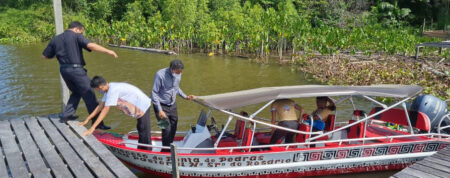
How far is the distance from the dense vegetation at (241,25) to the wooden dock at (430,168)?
12526 millimetres

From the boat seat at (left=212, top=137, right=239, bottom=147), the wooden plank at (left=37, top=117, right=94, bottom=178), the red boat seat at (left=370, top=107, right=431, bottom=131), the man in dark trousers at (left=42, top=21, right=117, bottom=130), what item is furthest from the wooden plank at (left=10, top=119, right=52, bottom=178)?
the red boat seat at (left=370, top=107, right=431, bottom=131)

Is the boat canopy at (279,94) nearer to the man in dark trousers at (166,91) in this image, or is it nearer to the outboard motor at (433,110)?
the man in dark trousers at (166,91)

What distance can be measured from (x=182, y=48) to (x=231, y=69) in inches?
289

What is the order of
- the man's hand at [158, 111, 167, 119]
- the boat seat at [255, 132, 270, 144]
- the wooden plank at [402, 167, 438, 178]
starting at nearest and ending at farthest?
the wooden plank at [402, 167, 438, 178], the man's hand at [158, 111, 167, 119], the boat seat at [255, 132, 270, 144]

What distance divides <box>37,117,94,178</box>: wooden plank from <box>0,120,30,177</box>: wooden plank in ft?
1.73

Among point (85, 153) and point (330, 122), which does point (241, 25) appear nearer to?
point (330, 122)

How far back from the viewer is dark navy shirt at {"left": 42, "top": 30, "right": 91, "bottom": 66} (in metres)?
5.77

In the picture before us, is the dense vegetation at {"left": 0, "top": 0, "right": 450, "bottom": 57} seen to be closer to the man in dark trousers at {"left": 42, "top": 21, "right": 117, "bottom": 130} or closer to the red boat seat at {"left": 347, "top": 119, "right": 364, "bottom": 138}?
the red boat seat at {"left": 347, "top": 119, "right": 364, "bottom": 138}

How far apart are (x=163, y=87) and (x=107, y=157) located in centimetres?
153

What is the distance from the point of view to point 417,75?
1373 centimetres

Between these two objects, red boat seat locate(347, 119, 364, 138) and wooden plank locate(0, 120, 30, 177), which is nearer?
wooden plank locate(0, 120, 30, 177)

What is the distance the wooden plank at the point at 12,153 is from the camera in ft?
14.8

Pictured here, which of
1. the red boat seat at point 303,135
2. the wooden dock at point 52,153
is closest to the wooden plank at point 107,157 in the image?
the wooden dock at point 52,153

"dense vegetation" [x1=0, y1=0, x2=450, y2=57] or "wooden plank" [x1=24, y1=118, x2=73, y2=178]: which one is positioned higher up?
"dense vegetation" [x1=0, y1=0, x2=450, y2=57]
